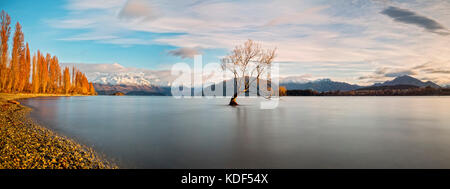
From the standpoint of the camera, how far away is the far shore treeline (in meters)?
45.3

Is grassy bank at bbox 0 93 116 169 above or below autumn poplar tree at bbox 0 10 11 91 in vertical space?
below

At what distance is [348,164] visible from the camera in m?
5.66

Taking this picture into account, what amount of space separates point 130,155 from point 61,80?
9823 cm

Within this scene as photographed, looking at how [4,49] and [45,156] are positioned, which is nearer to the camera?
[45,156]

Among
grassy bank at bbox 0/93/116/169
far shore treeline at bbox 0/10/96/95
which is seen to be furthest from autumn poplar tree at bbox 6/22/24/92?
grassy bank at bbox 0/93/116/169

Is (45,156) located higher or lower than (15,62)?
lower

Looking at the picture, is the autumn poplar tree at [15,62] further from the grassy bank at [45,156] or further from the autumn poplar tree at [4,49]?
the grassy bank at [45,156]

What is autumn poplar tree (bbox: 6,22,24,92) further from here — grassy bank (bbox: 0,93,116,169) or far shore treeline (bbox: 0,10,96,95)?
grassy bank (bbox: 0,93,116,169)

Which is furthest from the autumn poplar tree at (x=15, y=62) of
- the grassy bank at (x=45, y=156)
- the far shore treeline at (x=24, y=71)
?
the grassy bank at (x=45, y=156)

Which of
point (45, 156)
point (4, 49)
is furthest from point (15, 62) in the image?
point (45, 156)

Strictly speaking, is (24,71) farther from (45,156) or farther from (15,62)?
(45,156)

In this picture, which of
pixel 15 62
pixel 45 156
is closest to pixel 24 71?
pixel 15 62

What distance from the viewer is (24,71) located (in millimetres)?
53844
